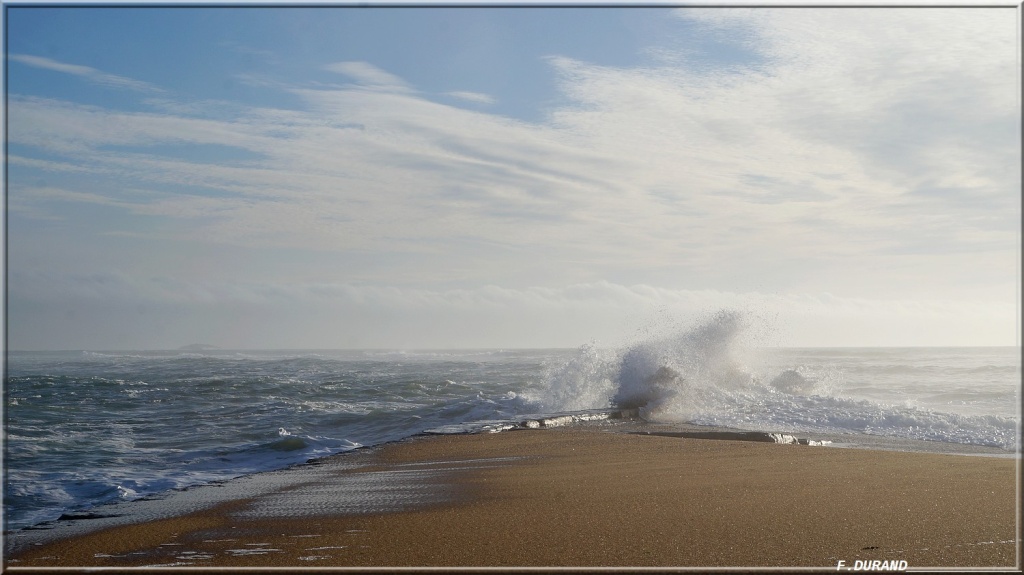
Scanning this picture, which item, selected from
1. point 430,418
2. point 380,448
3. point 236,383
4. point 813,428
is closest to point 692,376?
point 813,428

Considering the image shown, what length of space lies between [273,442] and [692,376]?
9.62 metres

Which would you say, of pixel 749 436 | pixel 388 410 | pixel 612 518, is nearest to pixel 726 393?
pixel 749 436

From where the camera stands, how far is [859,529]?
4.22 meters

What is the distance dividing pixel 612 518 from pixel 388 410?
10.9 m

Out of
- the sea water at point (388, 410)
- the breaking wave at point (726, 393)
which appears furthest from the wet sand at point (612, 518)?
the breaking wave at point (726, 393)

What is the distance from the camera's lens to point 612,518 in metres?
4.66

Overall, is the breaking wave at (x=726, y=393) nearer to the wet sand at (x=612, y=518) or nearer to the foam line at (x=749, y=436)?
the foam line at (x=749, y=436)

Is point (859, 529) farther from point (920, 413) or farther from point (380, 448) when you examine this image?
point (920, 413)

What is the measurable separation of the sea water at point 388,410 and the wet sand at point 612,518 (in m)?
1.76

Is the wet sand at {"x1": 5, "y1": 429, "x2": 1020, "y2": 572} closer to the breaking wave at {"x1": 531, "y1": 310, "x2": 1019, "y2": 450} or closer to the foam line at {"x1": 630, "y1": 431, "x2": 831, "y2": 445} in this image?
the foam line at {"x1": 630, "y1": 431, "x2": 831, "y2": 445}

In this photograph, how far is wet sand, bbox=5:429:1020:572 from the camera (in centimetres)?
389

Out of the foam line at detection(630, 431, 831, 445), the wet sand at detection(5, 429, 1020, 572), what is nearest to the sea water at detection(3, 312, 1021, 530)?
the foam line at detection(630, 431, 831, 445)

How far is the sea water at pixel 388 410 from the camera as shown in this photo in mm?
8617

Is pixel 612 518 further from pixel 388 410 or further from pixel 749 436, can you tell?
pixel 388 410
